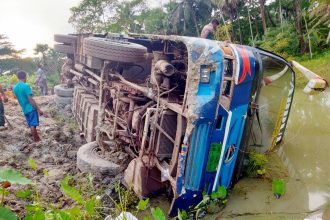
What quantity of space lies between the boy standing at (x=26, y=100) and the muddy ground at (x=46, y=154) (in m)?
0.40

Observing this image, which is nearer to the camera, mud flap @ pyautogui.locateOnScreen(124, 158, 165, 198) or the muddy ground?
mud flap @ pyautogui.locateOnScreen(124, 158, 165, 198)

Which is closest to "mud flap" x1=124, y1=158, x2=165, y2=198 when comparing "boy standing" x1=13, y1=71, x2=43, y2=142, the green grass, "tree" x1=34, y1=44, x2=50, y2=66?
"boy standing" x1=13, y1=71, x2=43, y2=142

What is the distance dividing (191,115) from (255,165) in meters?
1.63

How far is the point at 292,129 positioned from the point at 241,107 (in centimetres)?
318

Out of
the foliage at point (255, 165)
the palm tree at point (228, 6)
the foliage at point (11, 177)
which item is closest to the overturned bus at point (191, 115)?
the foliage at point (255, 165)

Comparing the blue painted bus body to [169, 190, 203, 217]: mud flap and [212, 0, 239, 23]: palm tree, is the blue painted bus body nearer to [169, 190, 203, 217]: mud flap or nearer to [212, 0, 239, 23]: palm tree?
[169, 190, 203, 217]: mud flap

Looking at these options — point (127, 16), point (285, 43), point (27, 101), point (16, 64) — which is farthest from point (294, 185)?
point (16, 64)

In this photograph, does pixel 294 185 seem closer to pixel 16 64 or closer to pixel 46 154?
pixel 46 154

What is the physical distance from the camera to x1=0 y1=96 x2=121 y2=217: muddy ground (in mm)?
3910

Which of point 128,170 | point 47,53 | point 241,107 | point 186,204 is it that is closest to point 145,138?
point 128,170

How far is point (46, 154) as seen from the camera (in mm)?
5543

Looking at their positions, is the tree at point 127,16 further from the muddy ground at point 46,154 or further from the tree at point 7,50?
the muddy ground at point 46,154

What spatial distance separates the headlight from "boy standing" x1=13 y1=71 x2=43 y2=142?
155 inches

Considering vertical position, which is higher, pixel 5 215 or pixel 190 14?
pixel 190 14
